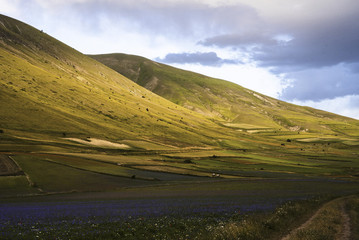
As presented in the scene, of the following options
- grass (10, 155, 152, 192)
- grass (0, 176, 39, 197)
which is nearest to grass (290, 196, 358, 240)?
grass (10, 155, 152, 192)

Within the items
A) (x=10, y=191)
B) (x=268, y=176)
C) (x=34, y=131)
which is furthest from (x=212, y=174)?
(x=34, y=131)

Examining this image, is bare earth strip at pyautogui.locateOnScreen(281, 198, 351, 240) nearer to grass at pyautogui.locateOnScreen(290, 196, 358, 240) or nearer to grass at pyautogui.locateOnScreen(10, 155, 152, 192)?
grass at pyautogui.locateOnScreen(290, 196, 358, 240)

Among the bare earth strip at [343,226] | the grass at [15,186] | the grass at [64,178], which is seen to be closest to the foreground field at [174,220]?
the bare earth strip at [343,226]

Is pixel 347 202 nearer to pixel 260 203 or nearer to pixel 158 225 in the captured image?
pixel 260 203

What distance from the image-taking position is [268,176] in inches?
3302

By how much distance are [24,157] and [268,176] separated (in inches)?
2398

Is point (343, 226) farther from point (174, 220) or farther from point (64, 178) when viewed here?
point (64, 178)

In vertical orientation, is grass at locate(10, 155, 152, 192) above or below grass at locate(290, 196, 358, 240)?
below

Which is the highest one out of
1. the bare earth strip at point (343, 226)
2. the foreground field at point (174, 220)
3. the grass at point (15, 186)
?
the bare earth strip at point (343, 226)

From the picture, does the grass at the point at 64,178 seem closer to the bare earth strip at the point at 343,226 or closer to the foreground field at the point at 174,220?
the foreground field at the point at 174,220

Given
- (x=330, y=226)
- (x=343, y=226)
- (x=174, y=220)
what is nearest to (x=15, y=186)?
(x=174, y=220)

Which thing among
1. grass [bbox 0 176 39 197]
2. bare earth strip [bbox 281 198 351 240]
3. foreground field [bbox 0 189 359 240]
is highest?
bare earth strip [bbox 281 198 351 240]

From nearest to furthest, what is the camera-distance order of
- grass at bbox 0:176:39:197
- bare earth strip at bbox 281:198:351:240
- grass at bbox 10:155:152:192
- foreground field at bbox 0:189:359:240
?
foreground field at bbox 0:189:359:240, bare earth strip at bbox 281:198:351:240, grass at bbox 0:176:39:197, grass at bbox 10:155:152:192

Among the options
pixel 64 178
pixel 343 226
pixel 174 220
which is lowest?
pixel 64 178
